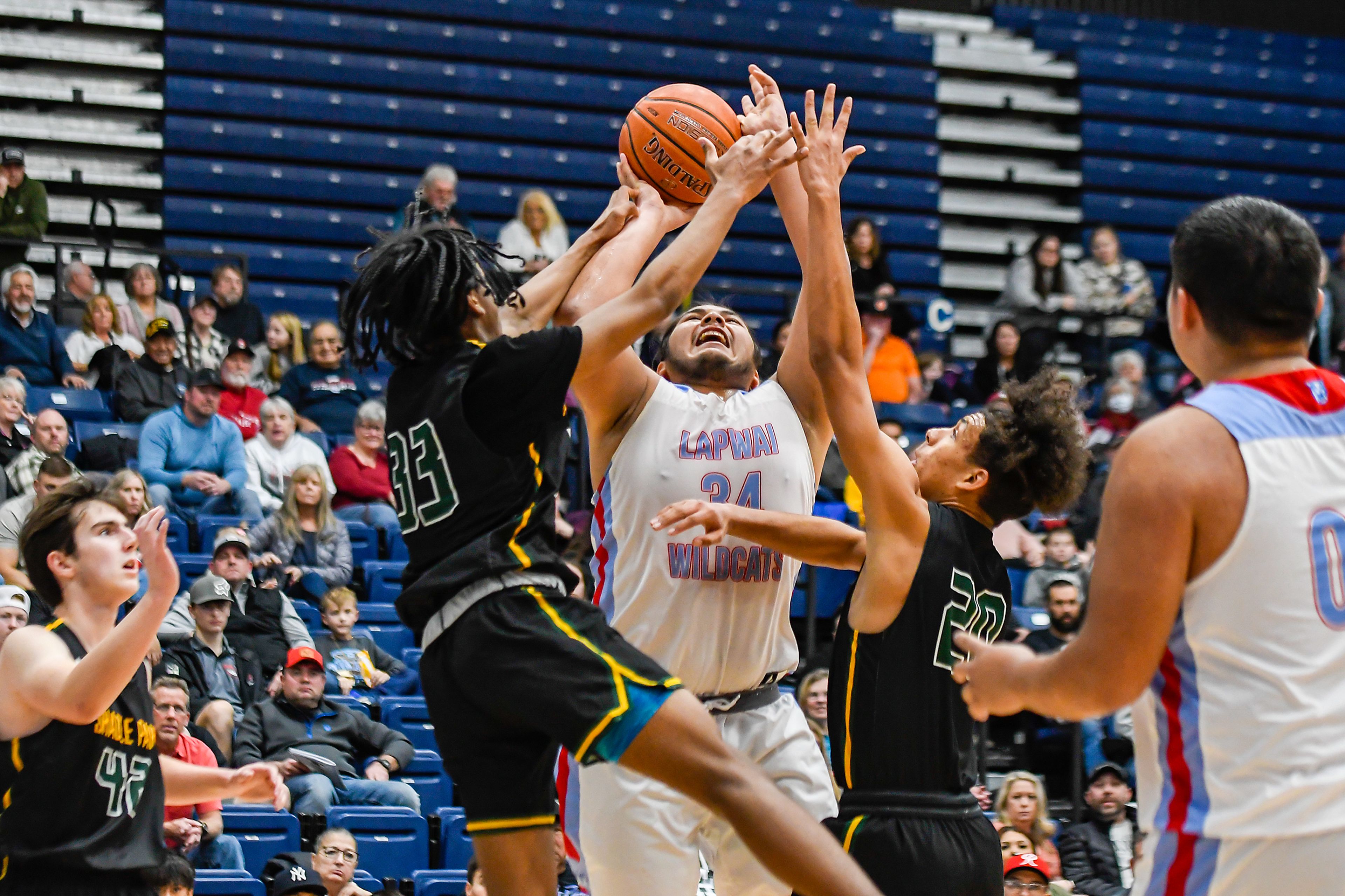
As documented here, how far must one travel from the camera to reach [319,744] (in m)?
7.48

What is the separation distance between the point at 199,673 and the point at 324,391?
3.21 metres

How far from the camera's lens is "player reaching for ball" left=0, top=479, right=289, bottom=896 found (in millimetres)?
3322

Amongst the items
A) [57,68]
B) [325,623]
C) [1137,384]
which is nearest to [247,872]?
[325,623]

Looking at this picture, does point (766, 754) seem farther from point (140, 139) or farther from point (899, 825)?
point (140, 139)

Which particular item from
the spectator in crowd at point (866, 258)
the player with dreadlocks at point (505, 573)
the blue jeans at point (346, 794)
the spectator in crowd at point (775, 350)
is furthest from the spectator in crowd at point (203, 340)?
the player with dreadlocks at point (505, 573)

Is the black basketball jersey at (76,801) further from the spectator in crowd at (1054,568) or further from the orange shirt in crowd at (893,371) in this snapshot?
the orange shirt in crowd at (893,371)

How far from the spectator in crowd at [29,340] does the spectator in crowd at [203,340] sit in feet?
2.39

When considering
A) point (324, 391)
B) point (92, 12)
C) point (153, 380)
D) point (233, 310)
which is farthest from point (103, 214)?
point (324, 391)

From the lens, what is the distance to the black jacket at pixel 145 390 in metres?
9.81

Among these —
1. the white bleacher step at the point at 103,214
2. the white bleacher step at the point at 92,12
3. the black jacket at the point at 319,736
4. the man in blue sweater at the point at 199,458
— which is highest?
the white bleacher step at the point at 92,12

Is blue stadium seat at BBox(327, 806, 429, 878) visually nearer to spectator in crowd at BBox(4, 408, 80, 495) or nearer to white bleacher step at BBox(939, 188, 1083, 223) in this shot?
spectator in crowd at BBox(4, 408, 80, 495)

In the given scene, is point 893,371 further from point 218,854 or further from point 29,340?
point 218,854

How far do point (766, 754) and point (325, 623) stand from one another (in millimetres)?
4897

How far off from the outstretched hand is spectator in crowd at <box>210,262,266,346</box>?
7765 mm
